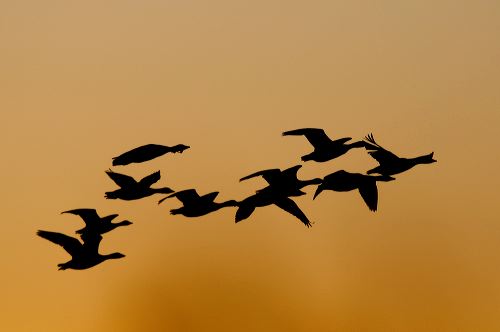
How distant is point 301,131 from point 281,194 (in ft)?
6.70

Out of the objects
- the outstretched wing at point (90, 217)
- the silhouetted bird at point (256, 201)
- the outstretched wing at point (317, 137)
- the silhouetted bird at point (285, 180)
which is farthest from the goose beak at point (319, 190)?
the outstretched wing at point (90, 217)

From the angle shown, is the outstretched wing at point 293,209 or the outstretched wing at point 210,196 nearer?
the outstretched wing at point 210,196

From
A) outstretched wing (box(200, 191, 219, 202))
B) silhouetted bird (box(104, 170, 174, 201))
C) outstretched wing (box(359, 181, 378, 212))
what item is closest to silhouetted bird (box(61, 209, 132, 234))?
silhouetted bird (box(104, 170, 174, 201))

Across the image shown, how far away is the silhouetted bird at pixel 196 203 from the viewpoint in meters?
25.3

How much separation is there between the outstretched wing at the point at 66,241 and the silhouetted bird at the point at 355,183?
23.4 ft

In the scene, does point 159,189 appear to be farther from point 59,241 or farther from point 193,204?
point 59,241

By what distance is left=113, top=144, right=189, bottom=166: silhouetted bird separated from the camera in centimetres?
2419

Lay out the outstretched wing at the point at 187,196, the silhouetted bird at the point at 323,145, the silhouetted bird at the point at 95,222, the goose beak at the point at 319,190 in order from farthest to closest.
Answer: the outstretched wing at the point at 187,196 < the silhouetted bird at the point at 95,222 < the silhouetted bird at the point at 323,145 < the goose beak at the point at 319,190

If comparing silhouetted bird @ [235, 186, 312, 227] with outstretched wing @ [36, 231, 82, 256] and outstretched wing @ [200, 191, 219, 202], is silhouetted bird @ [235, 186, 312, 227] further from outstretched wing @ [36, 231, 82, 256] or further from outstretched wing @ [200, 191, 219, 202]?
outstretched wing @ [36, 231, 82, 256]

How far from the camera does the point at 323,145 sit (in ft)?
82.7

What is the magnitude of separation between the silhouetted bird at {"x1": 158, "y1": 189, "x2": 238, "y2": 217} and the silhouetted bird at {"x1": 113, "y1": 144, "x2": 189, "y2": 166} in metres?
1.37

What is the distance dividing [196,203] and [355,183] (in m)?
4.51

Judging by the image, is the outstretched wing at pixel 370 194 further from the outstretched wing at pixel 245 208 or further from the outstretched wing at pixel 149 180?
the outstretched wing at pixel 149 180

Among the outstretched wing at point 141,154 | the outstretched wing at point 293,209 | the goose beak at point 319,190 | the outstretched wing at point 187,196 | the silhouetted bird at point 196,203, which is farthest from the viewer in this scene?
the outstretched wing at point 293,209
